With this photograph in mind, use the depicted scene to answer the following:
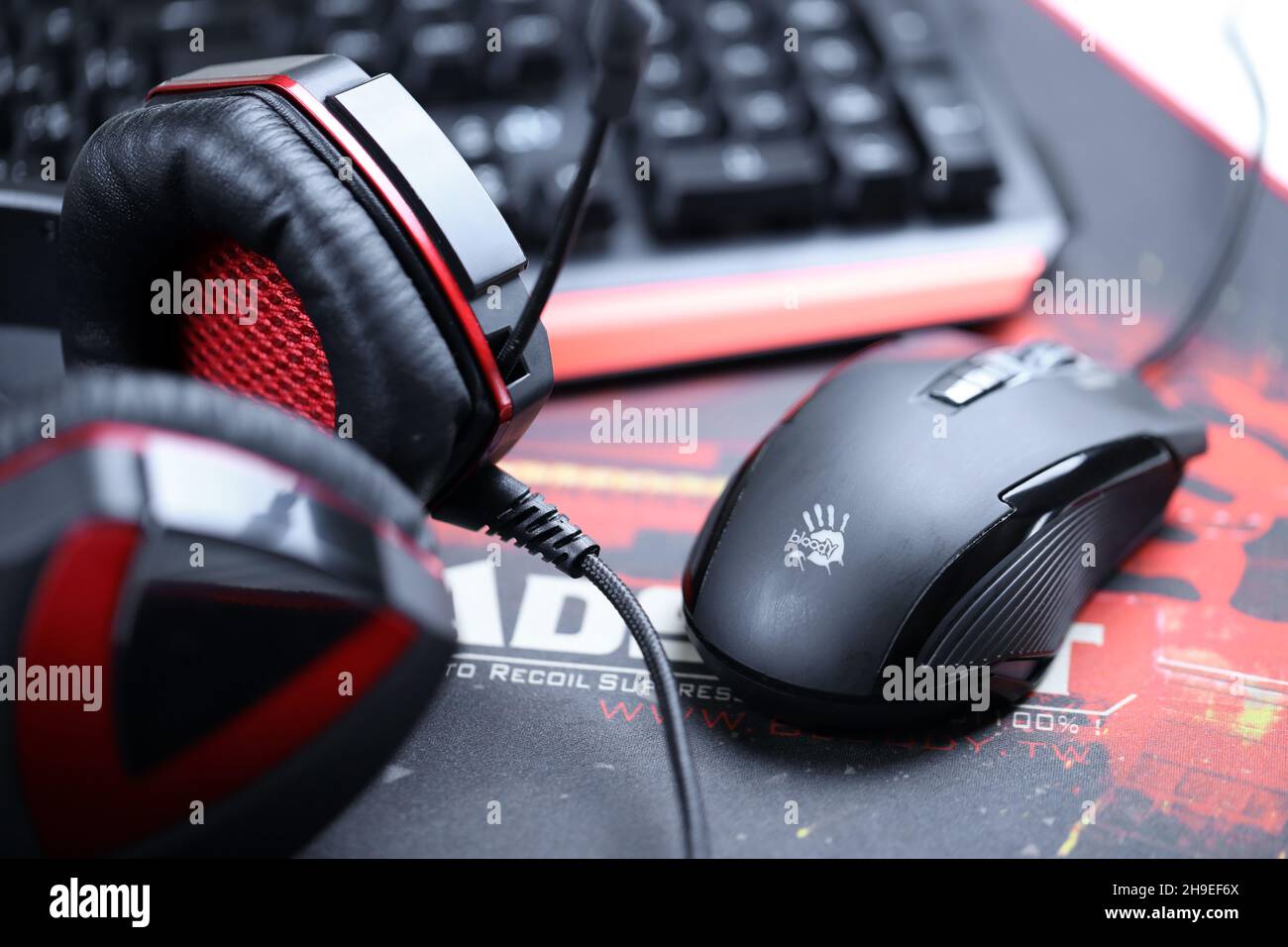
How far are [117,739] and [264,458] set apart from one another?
0.08 meters

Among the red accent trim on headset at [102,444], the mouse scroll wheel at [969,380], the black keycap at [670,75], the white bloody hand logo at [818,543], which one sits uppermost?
the black keycap at [670,75]

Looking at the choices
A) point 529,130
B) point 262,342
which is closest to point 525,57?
point 529,130

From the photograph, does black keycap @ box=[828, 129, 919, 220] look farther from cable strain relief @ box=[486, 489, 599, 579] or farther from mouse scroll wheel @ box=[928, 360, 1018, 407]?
cable strain relief @ box=[486, 489, 599, 579]

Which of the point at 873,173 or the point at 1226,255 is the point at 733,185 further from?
the point at 1226,255

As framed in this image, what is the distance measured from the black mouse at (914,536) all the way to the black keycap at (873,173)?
0.49 ft

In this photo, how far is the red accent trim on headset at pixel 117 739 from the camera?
0.90 feet

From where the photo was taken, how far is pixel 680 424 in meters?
0.59

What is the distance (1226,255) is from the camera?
64 cm

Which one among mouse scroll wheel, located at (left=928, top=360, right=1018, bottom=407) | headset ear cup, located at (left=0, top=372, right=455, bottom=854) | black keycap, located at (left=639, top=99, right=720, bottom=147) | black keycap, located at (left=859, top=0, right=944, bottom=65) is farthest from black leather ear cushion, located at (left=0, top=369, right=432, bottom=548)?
black keycap, located at (left=859, top=0, right=944, bottom=65)

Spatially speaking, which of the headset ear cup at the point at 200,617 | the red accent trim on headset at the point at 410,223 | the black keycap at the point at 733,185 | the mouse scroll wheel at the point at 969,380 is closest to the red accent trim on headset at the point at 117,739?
the headset ear cup at the point at 200,617

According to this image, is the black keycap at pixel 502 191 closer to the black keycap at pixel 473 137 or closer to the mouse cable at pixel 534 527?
the black keycap at pixel 473 137
